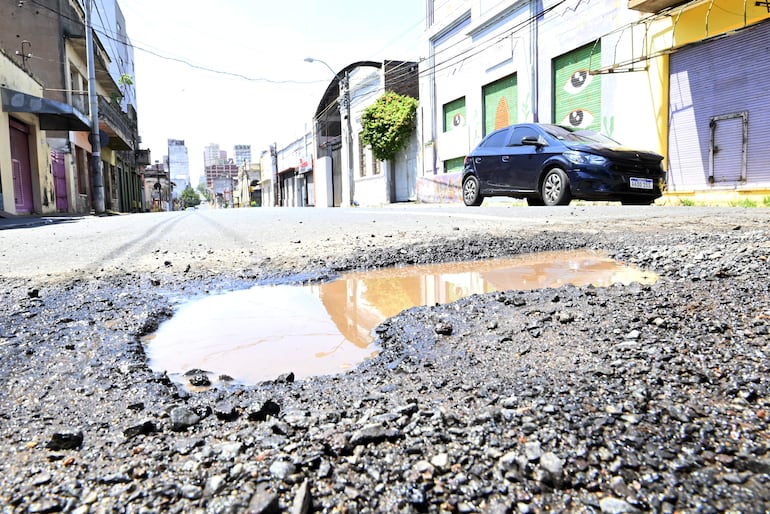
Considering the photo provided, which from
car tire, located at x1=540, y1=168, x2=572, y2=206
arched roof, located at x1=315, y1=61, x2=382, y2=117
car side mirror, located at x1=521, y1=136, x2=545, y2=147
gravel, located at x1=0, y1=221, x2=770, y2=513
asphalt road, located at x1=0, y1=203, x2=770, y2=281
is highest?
arched roof, located at x1=315, y1=61, x2=382, y2=117

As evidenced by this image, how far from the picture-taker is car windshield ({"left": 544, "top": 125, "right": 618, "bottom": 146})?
862 cm

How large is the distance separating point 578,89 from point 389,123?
11.1 meters

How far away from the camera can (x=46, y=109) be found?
1557 centimetres

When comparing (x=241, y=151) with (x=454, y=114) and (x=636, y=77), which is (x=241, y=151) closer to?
(x=454, y=114)

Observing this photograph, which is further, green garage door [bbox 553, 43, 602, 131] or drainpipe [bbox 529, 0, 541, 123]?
drainpipe [bbox 529, 0, 541, 123]

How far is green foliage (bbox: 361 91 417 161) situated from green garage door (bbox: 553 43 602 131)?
9548 millimetres

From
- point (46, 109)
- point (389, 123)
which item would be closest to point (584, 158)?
point (46, 109)

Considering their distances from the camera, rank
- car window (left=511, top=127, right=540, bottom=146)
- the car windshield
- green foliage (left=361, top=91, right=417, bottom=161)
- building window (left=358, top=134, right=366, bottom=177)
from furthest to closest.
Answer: building window (left=358, top=134, right=366, bottom=177), green foliage (left=361, top=91, right=417, bottom=161), car window (left=511, top=127, right=540, bottom=146), the car windshield

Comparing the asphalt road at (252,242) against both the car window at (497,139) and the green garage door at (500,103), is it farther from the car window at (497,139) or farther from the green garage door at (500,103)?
the green garage door at (500,103)

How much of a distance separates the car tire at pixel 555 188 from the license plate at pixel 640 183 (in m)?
0.92

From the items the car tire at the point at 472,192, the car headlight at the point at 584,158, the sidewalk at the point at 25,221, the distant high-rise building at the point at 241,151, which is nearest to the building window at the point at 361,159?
the sidewalk at the point at 25,221

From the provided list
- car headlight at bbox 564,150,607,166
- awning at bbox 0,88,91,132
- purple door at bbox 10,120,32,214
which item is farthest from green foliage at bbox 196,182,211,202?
car headlight at bbox 564,150,607,166

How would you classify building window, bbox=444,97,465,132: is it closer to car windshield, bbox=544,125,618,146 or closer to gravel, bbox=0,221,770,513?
car windshield, bbox=544,125,618,146

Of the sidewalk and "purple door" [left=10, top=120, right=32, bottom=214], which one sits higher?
"purple door" [left=10, top=120, right=32, bottom=214]
